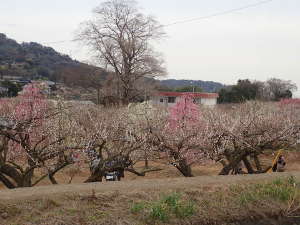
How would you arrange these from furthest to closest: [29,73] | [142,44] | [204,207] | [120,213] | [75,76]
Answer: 1. [29,73]
2. [75,76]
3. [142,44]
4. [204,207]
5. [120,213]

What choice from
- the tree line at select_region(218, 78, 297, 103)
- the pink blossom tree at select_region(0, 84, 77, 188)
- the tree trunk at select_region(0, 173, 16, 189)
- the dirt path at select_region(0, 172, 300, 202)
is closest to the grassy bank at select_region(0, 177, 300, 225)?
the dirt path at select_region(0, 172, 300, 202)

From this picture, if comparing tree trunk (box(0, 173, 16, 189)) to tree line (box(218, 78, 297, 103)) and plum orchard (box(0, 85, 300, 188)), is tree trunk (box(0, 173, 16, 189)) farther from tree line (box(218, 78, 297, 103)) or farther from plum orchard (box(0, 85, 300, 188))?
tree line (box(218, 78, 297, 103))

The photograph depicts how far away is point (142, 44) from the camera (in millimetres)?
42312

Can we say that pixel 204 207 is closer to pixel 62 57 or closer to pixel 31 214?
pixel 31 214

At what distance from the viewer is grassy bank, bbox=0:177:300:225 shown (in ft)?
20.3

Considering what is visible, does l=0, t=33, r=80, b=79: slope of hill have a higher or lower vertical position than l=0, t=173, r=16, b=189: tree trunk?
higher

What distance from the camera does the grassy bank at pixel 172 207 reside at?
20.3 ft

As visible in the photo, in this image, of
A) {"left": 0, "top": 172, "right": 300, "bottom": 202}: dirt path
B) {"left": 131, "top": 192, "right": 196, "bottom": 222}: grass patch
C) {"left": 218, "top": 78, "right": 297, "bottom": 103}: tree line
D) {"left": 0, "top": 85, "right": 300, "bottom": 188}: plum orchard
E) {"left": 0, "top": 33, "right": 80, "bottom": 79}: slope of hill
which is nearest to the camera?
{"left": 131, "top": 192, "right": 196, "bottom": 222}: grass patch

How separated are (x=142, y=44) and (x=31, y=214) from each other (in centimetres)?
3733

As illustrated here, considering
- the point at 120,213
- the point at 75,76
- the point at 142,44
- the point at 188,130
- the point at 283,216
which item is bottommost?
the point at 283,216

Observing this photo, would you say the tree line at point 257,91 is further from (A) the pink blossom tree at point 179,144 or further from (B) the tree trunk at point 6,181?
(B) the tree trunk at point 6,181

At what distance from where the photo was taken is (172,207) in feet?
22.8

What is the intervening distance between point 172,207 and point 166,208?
0.12 metres

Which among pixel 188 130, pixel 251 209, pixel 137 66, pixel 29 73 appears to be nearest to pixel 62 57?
pixel 29 73
